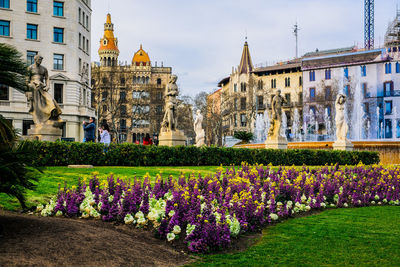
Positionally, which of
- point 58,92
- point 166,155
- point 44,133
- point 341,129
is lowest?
point 166,155

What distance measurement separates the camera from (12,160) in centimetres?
384

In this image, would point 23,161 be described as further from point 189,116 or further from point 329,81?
point 329,81

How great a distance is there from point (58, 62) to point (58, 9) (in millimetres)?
6063

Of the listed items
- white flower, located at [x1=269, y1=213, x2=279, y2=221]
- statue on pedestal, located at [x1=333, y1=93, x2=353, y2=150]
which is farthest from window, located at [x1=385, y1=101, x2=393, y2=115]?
white flower, located at [x1=269, y1=213, x2=279, y2=221]

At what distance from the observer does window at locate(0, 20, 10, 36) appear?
41.5 meters

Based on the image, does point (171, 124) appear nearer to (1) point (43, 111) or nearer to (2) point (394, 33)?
(1) point (43, 111)

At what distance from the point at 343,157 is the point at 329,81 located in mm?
55266

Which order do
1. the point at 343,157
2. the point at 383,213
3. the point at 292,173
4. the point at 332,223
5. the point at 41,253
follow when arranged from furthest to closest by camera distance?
the point at 343,157
the point at 292,173
the point at 383,213
the point at 332,223
the point at 41,253

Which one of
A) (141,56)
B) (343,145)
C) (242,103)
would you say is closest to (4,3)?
(343,145)

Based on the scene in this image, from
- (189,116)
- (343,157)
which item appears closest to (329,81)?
(189,116)

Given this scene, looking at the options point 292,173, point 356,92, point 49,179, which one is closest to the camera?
point 49,179

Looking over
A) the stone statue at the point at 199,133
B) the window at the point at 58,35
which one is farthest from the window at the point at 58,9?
the stone statue at the point at 199,133

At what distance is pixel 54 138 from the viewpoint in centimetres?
1473

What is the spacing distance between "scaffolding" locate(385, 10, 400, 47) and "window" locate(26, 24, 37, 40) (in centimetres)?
5452
